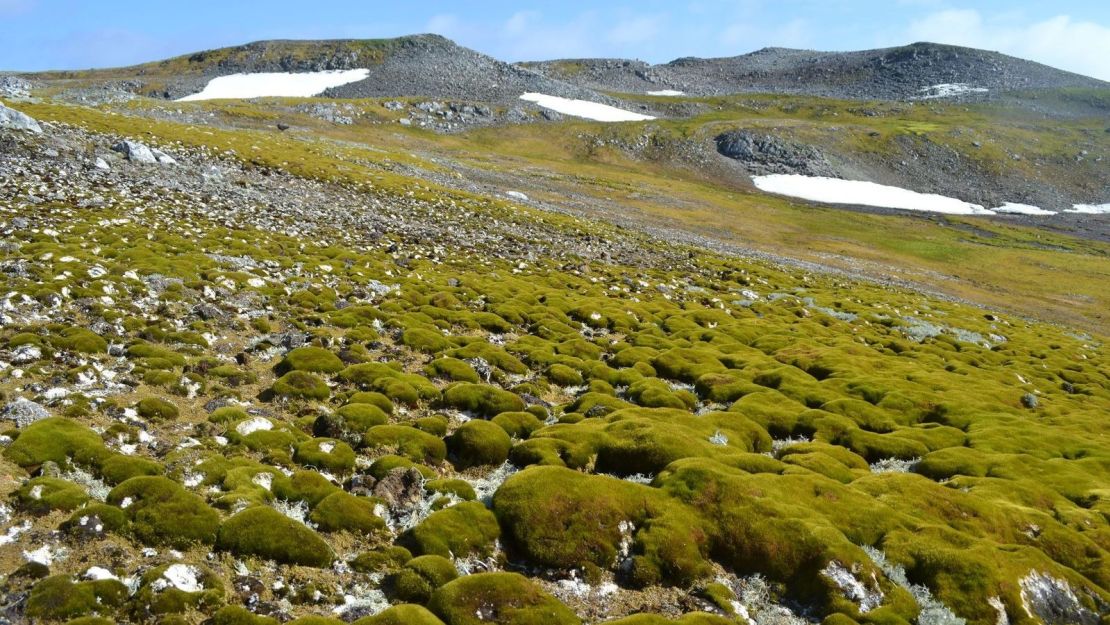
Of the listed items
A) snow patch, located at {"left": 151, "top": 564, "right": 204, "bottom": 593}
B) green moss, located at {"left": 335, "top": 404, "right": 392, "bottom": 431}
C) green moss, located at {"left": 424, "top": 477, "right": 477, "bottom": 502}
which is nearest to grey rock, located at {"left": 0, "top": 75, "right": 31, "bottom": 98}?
green moss, located at {"left": 335, "top": 404, "right": 392, "bottom": 431}

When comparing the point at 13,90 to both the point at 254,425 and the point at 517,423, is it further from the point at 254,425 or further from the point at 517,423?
the point at 517,423

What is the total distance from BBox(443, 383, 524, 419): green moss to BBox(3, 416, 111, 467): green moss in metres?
9.51

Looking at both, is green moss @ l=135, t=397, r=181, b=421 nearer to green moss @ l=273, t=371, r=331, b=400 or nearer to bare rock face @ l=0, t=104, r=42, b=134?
green moss @ l=273, t=371, r=331, b=400

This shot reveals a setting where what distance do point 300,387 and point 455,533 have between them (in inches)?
336

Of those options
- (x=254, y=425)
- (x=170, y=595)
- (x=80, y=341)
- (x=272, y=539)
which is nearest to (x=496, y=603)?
(x=272, y=539)

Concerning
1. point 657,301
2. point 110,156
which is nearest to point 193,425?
point 657,301

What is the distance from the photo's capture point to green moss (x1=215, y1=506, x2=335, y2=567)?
11.3 metres

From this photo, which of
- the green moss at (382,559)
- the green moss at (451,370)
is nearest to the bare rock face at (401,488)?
the green moss at (382,559)

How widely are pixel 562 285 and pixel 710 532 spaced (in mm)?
29784

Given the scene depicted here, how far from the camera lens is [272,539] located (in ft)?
37.6

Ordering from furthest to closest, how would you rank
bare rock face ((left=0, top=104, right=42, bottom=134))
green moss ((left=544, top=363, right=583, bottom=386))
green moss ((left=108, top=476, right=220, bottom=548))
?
bare rock face ((left=0, top=104, right=42, bottom=134))
green moss ((left=544, top=363, right=583, bottom=386))
green moss ((left=108, top=476, right=220, bottom=548))

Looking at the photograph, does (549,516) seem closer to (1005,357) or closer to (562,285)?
(562,285)

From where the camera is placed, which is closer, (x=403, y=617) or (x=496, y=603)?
(x=403, y=617)

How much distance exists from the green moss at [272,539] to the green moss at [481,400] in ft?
28.5
